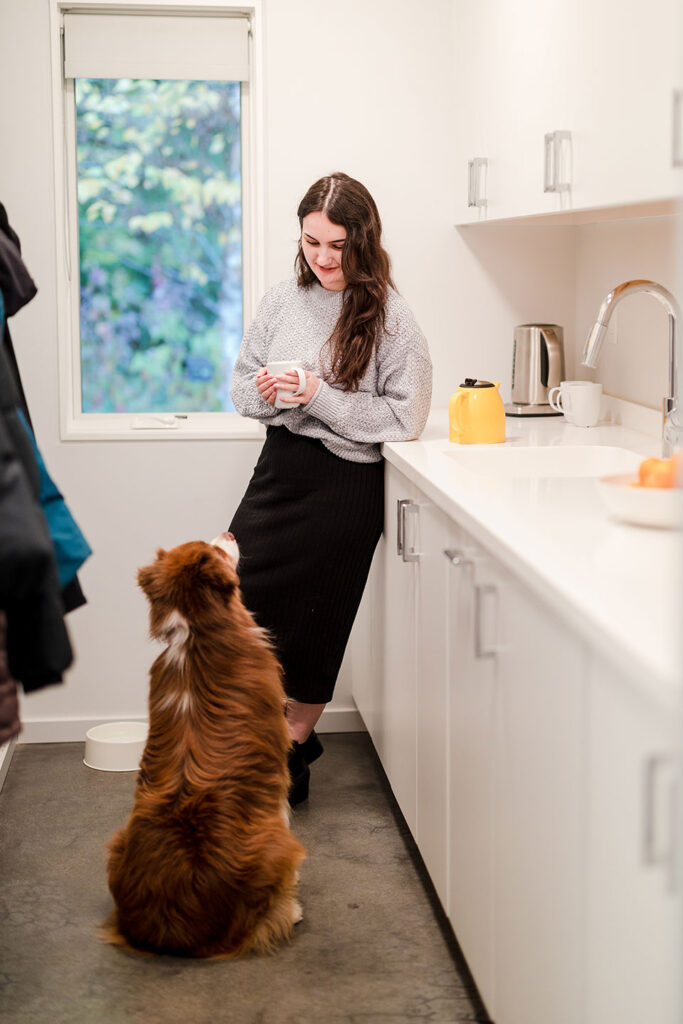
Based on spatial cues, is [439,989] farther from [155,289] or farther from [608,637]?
[155,289]

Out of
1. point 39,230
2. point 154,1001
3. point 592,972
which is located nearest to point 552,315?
point 39,230

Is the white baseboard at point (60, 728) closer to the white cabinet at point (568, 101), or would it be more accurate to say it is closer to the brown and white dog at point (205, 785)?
the brown and white dog at point (205, 785)

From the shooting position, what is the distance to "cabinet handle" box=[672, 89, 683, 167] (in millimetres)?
1804

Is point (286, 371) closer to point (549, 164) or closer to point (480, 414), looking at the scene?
point (480, 414)

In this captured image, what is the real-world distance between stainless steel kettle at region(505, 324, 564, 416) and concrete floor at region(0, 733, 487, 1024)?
3.77 ft

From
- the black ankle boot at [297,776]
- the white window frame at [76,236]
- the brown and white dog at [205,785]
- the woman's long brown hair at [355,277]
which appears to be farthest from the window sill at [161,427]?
the brown and white dog at [205,785]

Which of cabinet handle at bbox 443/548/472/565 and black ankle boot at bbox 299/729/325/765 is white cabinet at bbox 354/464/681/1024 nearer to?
cabinet handle at bbox 443/548/472/565

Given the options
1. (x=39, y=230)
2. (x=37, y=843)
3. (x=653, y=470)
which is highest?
(x=39, y=230)

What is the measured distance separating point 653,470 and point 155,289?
230 cm

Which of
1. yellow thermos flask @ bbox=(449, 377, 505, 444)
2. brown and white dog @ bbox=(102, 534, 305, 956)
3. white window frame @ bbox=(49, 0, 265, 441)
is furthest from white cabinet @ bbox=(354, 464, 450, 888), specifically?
white window frame @ bbox=(49, 0, 265, 441)

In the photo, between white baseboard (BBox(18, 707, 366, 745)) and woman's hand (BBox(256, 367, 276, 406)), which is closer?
woman's hand (BBox(256, 367, 276, 406))

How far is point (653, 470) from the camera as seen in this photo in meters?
1.75

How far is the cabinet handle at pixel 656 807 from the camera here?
1.19 m

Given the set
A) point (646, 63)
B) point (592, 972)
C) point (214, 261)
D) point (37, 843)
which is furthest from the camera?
point (214, 261)
